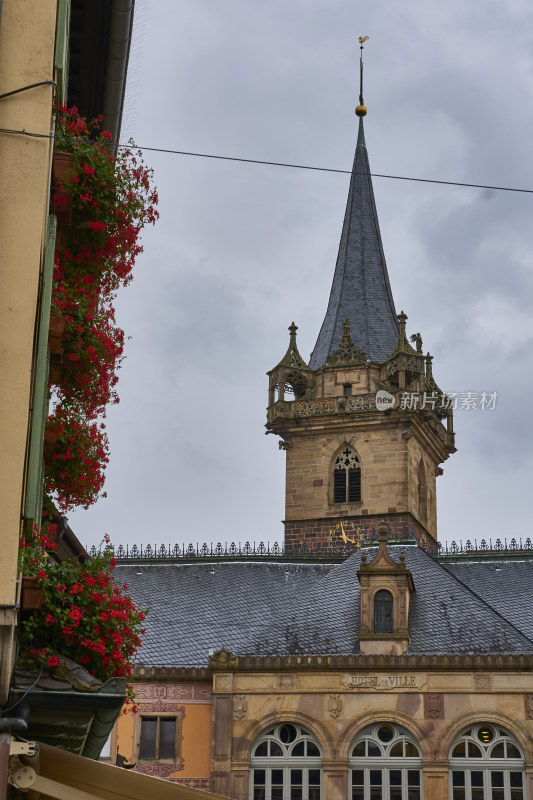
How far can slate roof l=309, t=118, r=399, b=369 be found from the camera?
62.8 m

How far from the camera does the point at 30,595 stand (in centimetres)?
1148

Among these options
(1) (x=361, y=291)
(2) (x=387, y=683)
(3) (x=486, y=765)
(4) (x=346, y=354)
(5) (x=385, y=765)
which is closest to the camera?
(3) (x=486, y=765)

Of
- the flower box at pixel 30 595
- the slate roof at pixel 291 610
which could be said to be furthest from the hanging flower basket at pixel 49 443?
the slate roof at pixel 291 610

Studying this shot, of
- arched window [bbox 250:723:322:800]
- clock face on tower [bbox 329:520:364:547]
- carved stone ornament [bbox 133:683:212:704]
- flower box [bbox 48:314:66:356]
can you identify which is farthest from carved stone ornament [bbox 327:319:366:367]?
flower box [bbox 48:314:66:356]

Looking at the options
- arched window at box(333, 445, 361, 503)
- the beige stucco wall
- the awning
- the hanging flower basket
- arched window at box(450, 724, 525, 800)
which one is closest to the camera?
the awning

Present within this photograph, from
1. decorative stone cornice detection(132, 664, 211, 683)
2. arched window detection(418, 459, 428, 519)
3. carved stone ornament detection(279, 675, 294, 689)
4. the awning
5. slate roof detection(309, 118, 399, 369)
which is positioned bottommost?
the awning

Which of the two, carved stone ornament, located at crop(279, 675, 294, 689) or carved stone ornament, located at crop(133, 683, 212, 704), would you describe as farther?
carved stone ornament, located at crop(133, 683, 212, 704)

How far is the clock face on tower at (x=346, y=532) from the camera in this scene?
56250 mm

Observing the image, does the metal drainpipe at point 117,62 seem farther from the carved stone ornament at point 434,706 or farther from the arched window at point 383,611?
the arched window at point 383,611

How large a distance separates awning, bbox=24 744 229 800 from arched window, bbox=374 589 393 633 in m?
27.1

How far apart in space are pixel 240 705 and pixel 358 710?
3.07 meters

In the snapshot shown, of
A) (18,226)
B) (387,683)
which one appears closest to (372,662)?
(387,683)

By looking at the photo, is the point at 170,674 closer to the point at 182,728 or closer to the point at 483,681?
the point at 182,728
